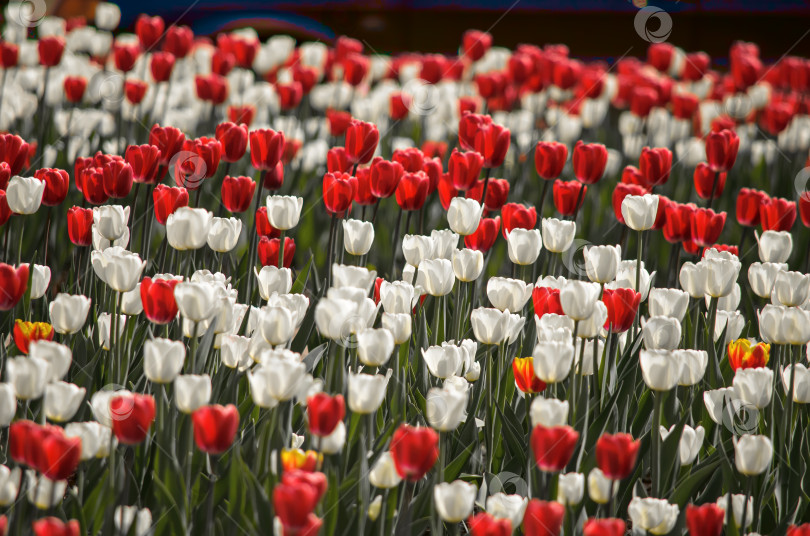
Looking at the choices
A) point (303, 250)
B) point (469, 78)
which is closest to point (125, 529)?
point (303, 250)

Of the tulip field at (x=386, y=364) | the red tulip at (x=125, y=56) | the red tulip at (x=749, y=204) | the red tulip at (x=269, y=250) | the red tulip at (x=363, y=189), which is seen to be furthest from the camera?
the red tulip at (x=125, y=56)

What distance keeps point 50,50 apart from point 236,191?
1884 millimetres

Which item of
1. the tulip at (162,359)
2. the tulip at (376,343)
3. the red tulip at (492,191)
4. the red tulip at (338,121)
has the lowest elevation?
the tulip at (162,359)

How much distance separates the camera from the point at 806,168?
4207 mm

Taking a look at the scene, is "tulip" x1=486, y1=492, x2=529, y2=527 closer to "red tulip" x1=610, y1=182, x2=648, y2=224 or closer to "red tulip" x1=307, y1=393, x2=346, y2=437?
"red tulip" x1=307, y1=393, x2=346, y2=437

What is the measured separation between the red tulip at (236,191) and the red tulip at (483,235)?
0.63m

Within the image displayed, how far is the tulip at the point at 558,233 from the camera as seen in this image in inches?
84.4

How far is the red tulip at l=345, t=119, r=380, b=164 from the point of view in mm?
2477

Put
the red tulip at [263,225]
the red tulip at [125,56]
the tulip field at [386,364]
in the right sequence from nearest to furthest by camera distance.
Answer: the tulip field at [386,364] < the red tulip at [263,225] < the red tulip at [125,56]

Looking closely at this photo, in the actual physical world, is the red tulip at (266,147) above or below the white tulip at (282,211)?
above

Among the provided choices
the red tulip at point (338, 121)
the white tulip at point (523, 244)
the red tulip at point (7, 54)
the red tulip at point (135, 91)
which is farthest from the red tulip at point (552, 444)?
Answer: the red tulip at point (7, 54)

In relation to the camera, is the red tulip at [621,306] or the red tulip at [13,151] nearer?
the red tulip at [621,306]

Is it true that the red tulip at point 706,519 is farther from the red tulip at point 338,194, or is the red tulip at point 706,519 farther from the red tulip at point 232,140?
the red tulip at point 232,140

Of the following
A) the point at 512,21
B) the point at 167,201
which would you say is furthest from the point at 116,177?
the point at 512,21
